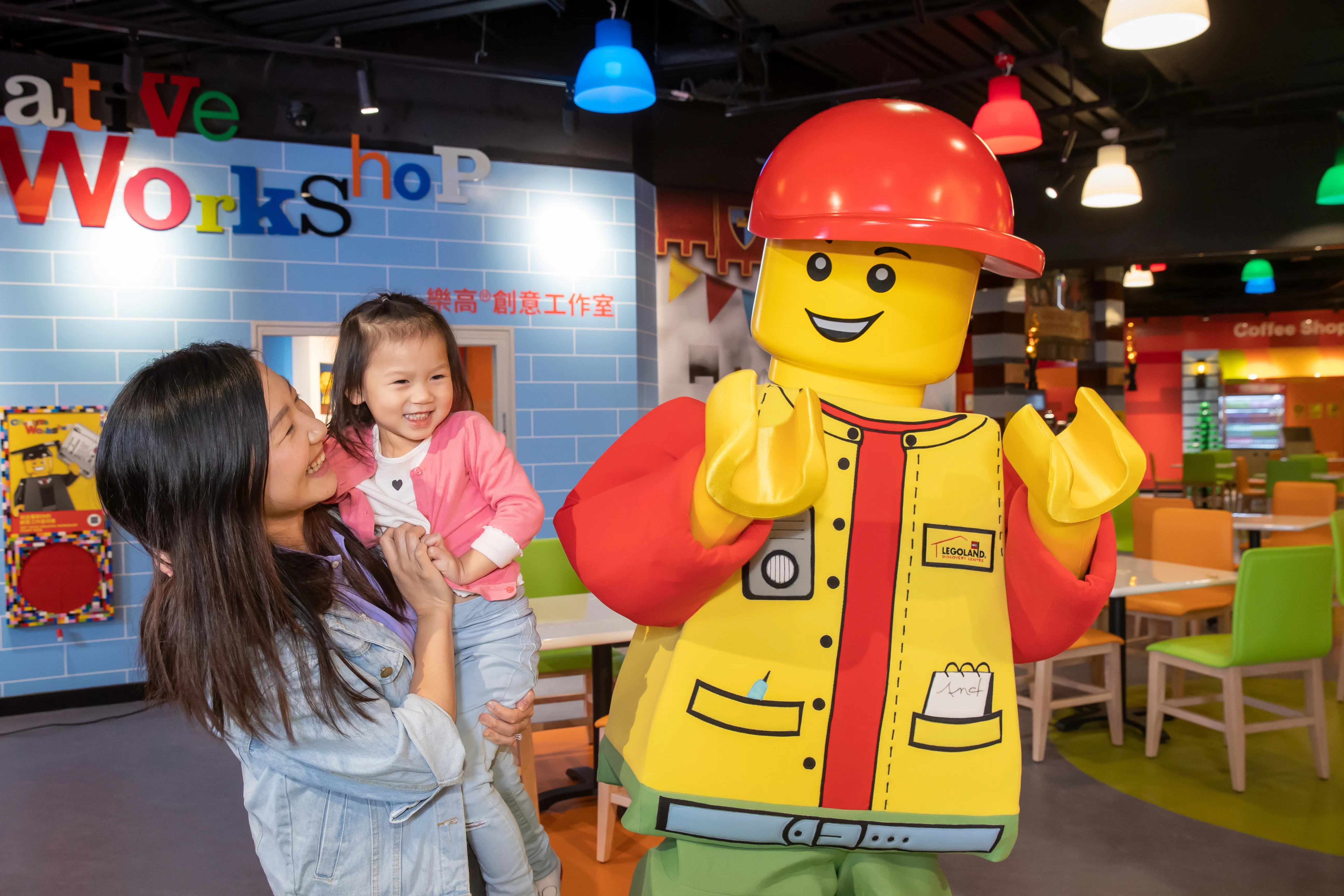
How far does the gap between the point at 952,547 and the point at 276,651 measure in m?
1.03

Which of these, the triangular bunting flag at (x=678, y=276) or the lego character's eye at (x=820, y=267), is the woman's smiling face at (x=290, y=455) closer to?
the lego character's eye at (x=820, y=267)

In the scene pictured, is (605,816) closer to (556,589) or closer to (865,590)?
(556,589)

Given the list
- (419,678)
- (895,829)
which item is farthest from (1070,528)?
(419,678)

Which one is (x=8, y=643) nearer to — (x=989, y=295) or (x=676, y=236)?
(x=676, y=236)

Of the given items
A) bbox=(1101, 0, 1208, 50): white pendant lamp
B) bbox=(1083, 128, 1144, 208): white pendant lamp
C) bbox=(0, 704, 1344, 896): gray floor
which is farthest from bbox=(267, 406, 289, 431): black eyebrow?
bbox=(1083, 128, 1144, 208): white pendant lamp

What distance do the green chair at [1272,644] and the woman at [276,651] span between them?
339 centimetres

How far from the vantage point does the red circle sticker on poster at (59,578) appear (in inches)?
188

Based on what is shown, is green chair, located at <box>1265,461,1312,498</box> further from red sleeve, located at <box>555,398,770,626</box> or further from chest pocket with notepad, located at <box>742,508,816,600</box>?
red sleeve, located at <box>555,398,770,626</box>

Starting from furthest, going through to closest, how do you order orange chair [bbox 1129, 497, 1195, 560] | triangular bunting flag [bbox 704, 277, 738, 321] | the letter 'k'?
1. triangular bunting flag [bbox 704, 277, 738, 321]
2. orange chair [bbox 1129, 497, 1195, 560]
3. the letter 'k'

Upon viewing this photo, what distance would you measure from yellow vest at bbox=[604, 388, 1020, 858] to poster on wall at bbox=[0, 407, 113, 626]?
14.7ft

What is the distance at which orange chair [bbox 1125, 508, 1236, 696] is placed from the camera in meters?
4.66

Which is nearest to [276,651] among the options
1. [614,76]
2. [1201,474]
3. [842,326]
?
[842,326]

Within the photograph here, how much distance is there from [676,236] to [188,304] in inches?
119

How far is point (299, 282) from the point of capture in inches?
206
